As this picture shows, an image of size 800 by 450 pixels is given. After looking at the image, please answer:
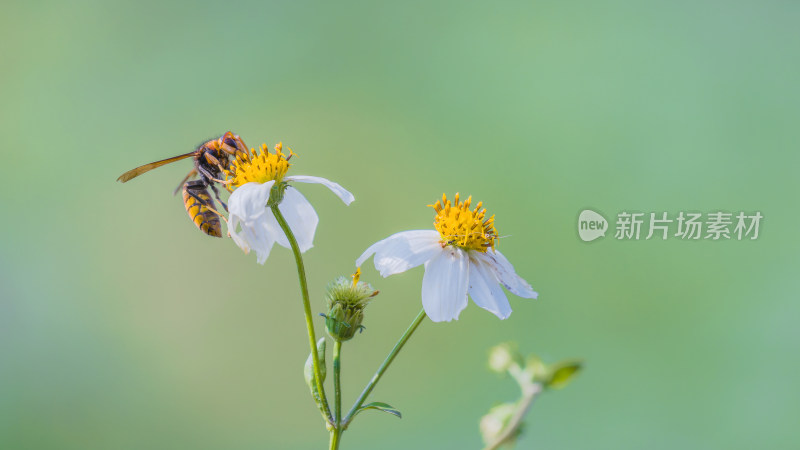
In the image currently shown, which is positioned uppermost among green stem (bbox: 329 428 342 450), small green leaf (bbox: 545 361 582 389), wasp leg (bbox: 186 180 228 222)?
wasp leg (bbox: 186 180 228 222)

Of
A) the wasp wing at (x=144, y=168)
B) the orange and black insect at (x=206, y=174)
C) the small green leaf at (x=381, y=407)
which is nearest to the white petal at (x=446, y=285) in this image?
the small green leaf at (x=381, y=407)

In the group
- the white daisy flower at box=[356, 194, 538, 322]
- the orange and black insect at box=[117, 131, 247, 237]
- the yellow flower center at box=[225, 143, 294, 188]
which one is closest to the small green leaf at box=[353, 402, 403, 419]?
the white daisy flower at box=[356, 194, 538, 322]

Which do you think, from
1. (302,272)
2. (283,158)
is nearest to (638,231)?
(283,158)

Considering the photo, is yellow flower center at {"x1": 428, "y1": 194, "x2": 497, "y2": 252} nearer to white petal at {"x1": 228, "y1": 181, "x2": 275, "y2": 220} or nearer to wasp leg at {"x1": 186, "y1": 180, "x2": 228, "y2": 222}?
white petal at {"x1": 228, "y1": 181, "x2": 275, "y2": 220}

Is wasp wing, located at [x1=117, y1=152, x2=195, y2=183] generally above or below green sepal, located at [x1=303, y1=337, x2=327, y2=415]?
above

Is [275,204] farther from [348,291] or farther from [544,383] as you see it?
[544,383]

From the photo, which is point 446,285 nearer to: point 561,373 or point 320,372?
point 320,372

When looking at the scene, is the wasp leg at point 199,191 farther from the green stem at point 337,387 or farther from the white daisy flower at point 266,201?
the green stem at point 337,387

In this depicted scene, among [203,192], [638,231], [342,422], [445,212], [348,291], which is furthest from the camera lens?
[638,231]
